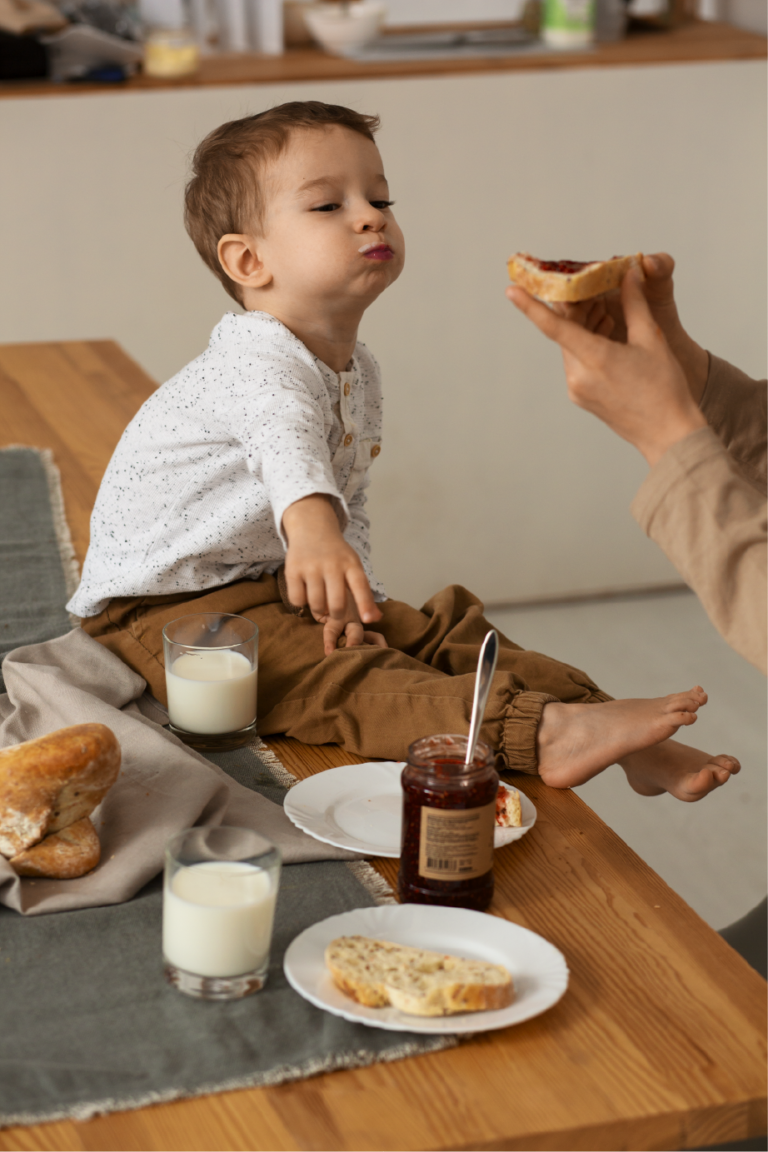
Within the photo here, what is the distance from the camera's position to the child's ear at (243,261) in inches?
55.5

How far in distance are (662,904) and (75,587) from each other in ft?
2.88

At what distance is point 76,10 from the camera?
9.73 feet

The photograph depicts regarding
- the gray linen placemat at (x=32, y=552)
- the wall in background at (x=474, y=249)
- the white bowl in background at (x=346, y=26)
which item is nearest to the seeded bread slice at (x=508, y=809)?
the gray linen placemat at (x=32, y=552)

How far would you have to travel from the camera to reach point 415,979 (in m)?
0.84

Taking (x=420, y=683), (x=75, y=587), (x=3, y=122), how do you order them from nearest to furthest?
(x=420, y=683), (x=75, y=587), (x=3, y=122)

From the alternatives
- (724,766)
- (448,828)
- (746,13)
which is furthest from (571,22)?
(448,828)

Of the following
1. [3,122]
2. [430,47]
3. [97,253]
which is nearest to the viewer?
[3,122]

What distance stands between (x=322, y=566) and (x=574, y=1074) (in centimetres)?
44

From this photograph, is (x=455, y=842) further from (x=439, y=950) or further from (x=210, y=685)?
(x=210, y=685)

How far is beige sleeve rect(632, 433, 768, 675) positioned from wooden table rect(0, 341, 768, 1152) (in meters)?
0.23

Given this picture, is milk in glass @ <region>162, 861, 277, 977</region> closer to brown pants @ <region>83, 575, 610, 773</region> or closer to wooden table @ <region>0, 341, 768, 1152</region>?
wooden table @ <region>0, 341, 768, 1152</region>

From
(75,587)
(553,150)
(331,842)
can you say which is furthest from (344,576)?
(553,150)

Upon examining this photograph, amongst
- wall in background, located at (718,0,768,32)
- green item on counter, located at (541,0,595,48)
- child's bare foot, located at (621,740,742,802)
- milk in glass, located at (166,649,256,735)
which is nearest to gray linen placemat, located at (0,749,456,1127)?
milk in glass, located at (166,649,256,735)

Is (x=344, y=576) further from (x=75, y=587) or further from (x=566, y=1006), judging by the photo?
(x=75, y=587)
